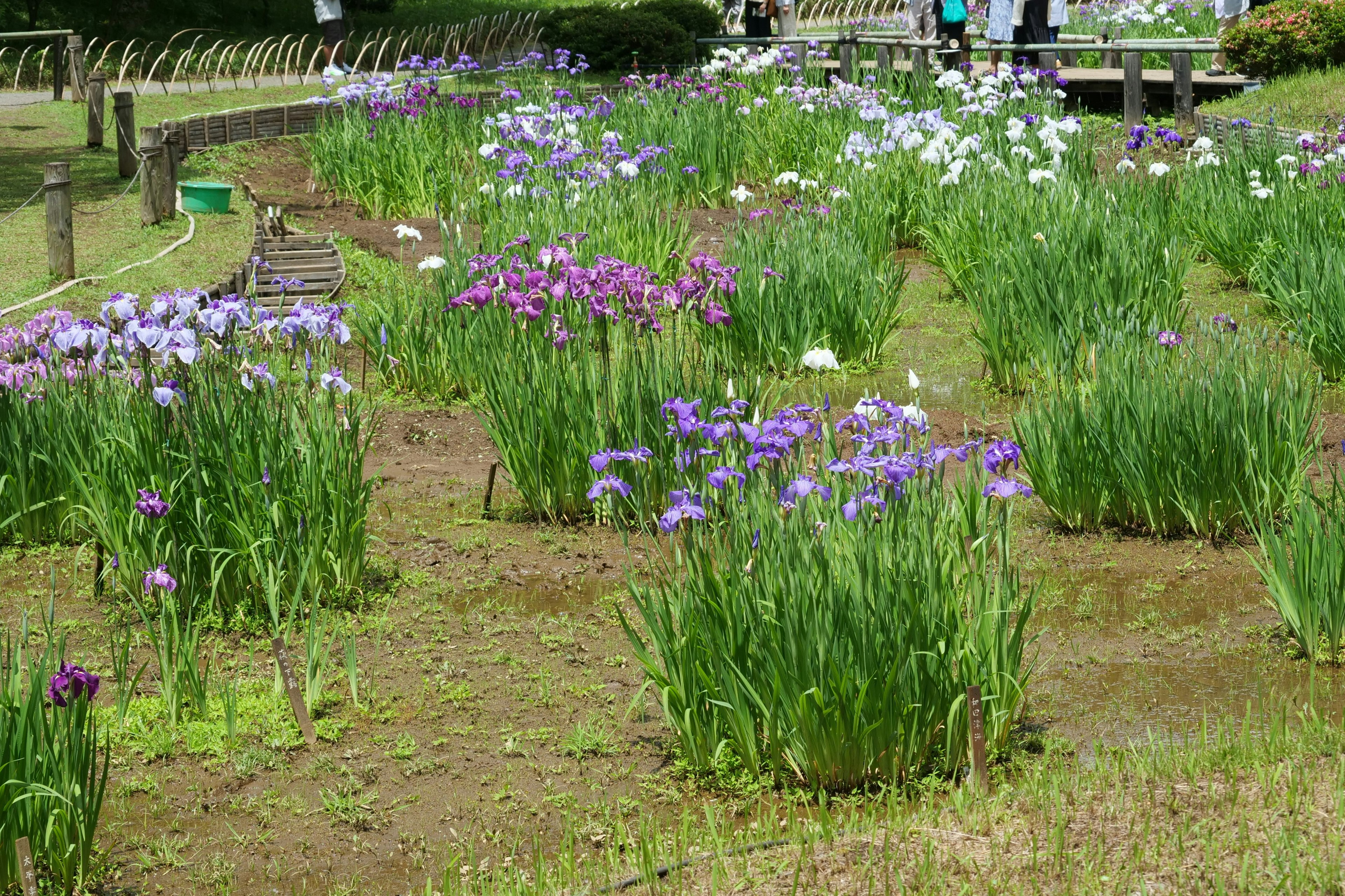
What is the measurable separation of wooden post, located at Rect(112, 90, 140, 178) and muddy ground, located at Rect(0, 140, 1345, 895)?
862 centimetres

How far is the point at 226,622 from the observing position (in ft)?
15.7

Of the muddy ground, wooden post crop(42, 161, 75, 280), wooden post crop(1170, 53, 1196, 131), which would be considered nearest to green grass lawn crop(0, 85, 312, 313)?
wooden post crop(42, 161, 75, 280)

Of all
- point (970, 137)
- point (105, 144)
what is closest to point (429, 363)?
point (970, 137)

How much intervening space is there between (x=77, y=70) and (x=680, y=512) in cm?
1734

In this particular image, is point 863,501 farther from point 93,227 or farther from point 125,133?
point 125,133

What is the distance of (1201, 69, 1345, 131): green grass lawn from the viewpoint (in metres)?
12.6

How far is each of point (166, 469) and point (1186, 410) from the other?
11.4ft

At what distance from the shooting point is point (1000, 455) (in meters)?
3.59

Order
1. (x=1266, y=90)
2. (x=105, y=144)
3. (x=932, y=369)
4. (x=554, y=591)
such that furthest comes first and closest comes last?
(x=105, y=144), (x=1266, y=90), (x=932, y=369), (x=554, y=591)

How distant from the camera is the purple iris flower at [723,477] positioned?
3625 mm

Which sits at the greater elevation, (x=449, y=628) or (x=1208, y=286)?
(x=1208, y=286)

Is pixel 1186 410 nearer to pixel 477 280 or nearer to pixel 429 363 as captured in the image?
pixel 477 280

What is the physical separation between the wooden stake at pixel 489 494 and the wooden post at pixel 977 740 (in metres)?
2.73

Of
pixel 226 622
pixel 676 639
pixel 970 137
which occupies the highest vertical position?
pixel 970 137
